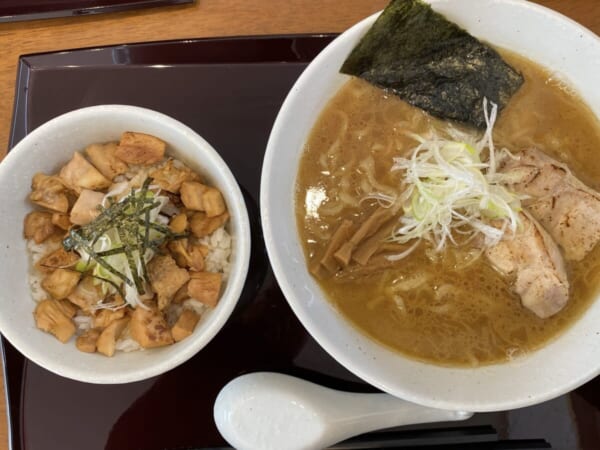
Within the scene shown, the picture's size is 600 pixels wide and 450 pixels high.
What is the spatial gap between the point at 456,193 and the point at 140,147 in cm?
94

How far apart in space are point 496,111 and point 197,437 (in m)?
1.37

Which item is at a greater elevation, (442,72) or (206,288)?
(442,72)

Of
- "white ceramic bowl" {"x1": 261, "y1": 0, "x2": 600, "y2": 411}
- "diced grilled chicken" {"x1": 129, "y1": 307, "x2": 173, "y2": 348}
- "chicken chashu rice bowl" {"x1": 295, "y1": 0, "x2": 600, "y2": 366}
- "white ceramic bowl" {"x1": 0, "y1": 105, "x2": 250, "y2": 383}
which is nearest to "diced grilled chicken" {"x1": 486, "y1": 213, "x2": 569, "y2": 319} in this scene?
"chicken chashu rice bowl" {"x1": 295, "y1": 0, "x2": 600, "y2": 366}

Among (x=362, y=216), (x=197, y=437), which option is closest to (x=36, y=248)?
(x=197, y=437)

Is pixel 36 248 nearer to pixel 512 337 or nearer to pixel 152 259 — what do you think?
pixel 152 259

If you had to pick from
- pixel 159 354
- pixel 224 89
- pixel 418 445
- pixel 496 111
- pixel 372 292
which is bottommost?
pixel 418 445

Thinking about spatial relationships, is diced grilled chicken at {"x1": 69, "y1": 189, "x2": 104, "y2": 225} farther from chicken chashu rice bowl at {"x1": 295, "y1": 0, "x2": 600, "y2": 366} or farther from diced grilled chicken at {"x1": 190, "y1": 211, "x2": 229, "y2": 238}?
chicken chashu rice bowl at {"x1": 295, "y1": 0, "x2": 600, "y2": 366}

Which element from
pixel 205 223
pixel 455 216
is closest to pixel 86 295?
pixel 205 223

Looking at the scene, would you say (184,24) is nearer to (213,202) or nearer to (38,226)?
(213,202)

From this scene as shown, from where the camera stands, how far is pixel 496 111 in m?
1.58

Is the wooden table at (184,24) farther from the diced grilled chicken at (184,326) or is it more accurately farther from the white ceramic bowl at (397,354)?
the diced grilled chicken at (184,326)

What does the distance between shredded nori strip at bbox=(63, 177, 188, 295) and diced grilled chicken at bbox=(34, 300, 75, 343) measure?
0.19 m

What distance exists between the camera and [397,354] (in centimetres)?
153

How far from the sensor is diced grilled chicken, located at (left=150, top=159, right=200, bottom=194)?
162cm
